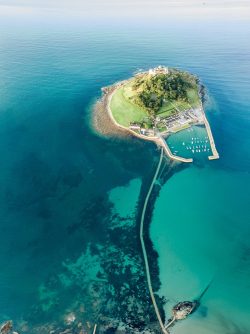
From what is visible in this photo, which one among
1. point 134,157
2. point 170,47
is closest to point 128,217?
point 134,157

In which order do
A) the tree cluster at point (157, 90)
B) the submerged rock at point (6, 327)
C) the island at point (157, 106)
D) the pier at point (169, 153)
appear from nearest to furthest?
1. the submerged rock at point (6, 327)
2. the pier at point (169, 153)
3. the island at point (157, 106)
4. the tree cluster at point (157, 90)

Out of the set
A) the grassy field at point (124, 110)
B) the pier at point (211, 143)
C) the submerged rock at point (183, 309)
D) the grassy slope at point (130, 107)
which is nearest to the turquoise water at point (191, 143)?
the pier at point (211, 143)

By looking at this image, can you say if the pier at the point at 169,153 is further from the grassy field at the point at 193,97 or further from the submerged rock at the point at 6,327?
the submerged rock at the point at 6,327

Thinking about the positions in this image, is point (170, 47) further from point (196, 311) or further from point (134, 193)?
point (196, 311)

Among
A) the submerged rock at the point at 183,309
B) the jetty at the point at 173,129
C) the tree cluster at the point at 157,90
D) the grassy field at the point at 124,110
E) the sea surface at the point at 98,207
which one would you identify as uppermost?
the tree cluster at the point at 157,90

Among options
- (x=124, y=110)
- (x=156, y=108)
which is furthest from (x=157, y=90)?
(x=124, y=110)

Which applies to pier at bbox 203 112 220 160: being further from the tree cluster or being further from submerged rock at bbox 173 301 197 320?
submerged rock at bbox 173 301 197 320
